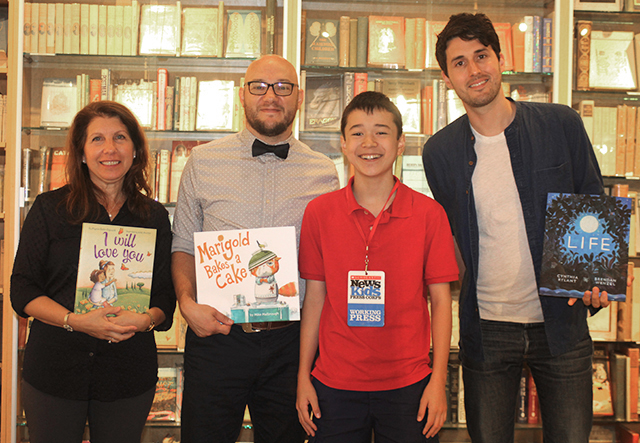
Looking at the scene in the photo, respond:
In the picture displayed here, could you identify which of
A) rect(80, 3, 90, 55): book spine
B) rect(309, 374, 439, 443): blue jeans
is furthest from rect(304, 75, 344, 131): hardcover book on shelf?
rect(309, 374, 439, 443): blue jeans

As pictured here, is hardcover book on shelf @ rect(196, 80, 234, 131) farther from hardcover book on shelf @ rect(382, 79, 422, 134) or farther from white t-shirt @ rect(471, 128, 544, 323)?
white t-shirt @ rect(471, 128, 544, 323)

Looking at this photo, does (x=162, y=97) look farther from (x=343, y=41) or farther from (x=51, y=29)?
(x=343, y=41)

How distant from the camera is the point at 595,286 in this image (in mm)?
1768

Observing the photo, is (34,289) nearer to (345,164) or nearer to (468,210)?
(468,210)

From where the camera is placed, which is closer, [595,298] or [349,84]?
[595,298]

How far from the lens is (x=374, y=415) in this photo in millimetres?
1646

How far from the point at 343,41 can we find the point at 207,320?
2.22 m

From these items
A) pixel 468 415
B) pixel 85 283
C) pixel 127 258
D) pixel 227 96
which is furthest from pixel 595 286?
pixel 227 96

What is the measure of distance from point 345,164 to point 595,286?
1.84 m

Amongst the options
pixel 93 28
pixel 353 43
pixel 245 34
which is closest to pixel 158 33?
pixel 93 28

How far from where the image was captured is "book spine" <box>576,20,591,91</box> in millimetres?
3131

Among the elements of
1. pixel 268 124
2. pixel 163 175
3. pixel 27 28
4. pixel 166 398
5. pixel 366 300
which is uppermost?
pixel 27 28

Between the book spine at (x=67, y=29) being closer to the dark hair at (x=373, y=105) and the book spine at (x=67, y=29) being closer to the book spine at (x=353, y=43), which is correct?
the book spine at (x=353, y=43)

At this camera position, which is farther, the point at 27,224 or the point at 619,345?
the point at 619,345
